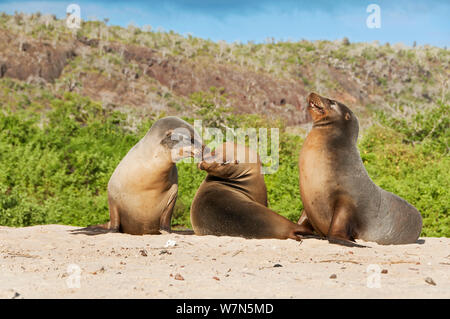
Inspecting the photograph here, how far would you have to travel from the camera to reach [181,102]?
45.3 m

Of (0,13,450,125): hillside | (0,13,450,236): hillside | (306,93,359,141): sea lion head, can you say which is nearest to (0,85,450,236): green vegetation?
(0,13,450,236): hillside

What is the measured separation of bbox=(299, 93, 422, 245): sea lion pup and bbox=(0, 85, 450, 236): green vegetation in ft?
7.25

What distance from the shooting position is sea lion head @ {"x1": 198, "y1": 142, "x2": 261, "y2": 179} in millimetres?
6422

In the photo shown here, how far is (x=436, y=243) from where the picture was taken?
6.01m

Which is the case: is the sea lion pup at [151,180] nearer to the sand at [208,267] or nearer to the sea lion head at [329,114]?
the sand at [208,267]

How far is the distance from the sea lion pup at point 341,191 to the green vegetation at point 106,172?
7.25 ft

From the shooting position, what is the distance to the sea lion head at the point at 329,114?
18.9ft

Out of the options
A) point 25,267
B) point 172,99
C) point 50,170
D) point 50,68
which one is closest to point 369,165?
point 50,170

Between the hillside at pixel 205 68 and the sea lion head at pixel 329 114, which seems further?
the hillside at pixel 205 68

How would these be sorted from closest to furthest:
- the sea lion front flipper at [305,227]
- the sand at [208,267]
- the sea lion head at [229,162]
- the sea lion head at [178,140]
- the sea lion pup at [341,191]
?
the sand at [208,267] → the sea lion pup at [341,191] → the sea lion front flipper at [305,227] → the sea lion head at [178,140] → the sea lion head at [229,162]

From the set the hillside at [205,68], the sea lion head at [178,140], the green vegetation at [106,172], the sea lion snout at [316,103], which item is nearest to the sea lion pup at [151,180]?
the sea lion head at [178,140]

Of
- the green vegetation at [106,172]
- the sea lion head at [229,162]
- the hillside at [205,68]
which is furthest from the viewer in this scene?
the hillside at [205,68]

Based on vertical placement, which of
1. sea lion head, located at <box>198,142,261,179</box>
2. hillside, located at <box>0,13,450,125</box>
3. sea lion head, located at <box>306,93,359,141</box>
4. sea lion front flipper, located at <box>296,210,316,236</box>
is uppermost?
hillside, located at <box>0,13,450,125</box>

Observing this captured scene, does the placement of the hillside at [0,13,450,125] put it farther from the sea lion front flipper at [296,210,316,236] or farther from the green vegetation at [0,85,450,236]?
the sea lion front flipper at [296,210,316,236]
